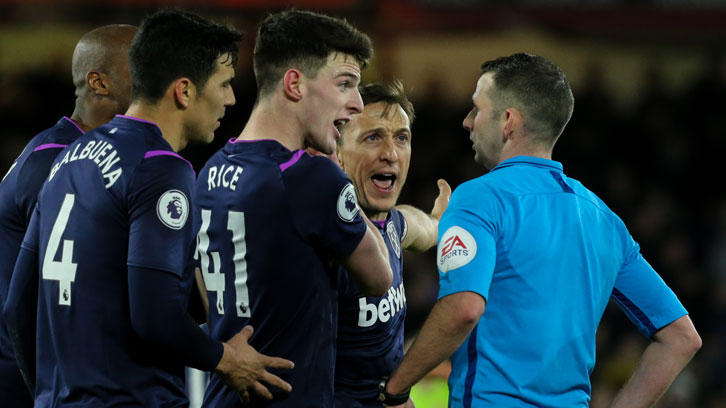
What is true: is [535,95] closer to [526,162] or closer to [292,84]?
[526,162]

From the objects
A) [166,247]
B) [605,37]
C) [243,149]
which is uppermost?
[243,149]

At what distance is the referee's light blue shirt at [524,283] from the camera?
2.90 m

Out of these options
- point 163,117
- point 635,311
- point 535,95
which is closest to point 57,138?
point 163,117

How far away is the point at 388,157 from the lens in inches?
149

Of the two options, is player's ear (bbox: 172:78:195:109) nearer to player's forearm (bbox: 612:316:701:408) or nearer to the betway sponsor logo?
the betway sponsor logo

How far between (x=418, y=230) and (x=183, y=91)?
1467 millimetres

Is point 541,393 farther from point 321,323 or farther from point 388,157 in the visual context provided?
point 388,157

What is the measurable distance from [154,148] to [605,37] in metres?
9.33

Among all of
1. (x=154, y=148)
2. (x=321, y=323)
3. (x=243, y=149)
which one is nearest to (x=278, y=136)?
(x=243, y=149)

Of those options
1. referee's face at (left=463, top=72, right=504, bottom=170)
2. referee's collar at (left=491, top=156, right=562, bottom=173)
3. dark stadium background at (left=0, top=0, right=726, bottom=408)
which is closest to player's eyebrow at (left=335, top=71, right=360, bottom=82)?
referee's face at (left=463, top=72, right=504, bottom=170)

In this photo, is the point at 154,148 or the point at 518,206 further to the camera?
the point at 518,206

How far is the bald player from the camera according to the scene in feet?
10.2

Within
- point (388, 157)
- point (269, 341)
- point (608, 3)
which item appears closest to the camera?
point (269, 341)

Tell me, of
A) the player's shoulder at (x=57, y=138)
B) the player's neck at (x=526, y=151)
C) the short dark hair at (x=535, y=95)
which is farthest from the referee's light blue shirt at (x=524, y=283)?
the player's shoulder at (x=57, y=138)
